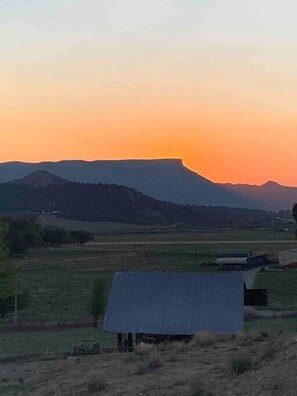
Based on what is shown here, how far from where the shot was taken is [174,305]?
2620cm

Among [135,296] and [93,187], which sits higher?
[93,187]

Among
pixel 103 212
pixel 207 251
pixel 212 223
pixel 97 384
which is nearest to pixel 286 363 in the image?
pixel 97 384

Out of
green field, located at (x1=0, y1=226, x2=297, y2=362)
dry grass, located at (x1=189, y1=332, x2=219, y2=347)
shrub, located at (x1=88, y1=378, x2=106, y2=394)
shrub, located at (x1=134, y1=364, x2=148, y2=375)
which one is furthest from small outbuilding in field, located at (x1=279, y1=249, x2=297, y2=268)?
shrub, located at (x1=88, y1=378, x2=106, y2=394)

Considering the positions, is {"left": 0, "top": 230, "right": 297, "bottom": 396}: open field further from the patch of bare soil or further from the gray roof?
the gray roof

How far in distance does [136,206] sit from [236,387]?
177551 millimetres

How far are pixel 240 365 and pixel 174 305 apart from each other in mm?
11399

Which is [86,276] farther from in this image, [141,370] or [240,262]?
[141,370]

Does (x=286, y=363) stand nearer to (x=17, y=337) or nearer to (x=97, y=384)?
(x=97, y=384)

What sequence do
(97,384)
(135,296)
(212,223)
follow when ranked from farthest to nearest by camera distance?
(212,223), (135,296), (97,384)

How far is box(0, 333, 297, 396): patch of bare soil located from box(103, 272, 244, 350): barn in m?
2.94

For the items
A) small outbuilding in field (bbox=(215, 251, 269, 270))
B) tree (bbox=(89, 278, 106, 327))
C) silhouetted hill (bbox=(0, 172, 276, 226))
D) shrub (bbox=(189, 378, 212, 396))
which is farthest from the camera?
silhouetted hill (bbox=(0, 172, 276, 226))

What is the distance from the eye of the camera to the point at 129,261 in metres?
82.6

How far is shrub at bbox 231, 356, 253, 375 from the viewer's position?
48.1ft

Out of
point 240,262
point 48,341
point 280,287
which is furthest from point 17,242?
point 48,341
